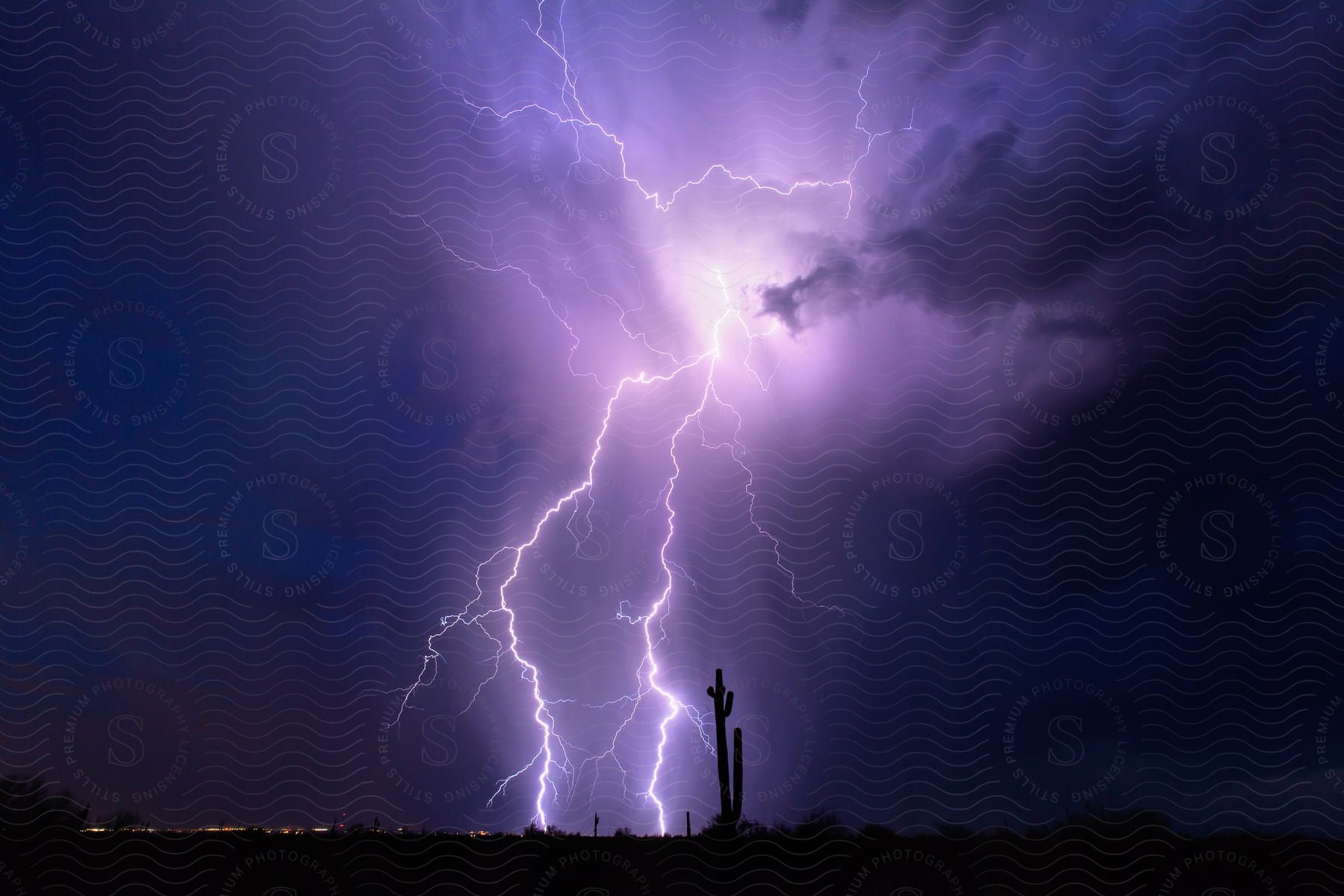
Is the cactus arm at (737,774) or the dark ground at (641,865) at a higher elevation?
the cactus arm at (737,774)

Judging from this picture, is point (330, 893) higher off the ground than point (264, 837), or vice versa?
point (264, 837)

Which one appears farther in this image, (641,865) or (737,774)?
(737,774)

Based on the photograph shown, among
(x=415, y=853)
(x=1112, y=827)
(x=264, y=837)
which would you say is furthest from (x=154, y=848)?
(x=1112, y=827)

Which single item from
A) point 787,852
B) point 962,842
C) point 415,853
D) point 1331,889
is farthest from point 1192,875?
point 415,853

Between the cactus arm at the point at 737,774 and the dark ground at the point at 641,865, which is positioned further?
the cactus arm at the point at 737,774

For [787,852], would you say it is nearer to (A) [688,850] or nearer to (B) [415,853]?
(A) [688,850]

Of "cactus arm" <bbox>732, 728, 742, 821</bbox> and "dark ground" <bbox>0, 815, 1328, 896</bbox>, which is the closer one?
"dark ground" <bbox>0, 815, 1328, 896</bbox>

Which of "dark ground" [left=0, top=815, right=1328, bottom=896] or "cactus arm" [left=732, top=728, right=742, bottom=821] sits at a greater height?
"cactus arm" [left=732, top=728, right=742, bottom=821]

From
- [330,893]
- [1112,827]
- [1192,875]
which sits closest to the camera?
[330,893]

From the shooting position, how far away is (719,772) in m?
11.5

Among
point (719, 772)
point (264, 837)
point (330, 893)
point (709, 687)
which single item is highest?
point (709, 687)

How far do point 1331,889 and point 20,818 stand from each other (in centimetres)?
1696

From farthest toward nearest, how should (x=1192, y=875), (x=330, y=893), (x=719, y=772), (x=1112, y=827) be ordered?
(x=719, y=772) < (x=1112, y=827) < (x=1192, y=875) < (x=330, y=893)

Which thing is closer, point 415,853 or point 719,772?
point 415,853
